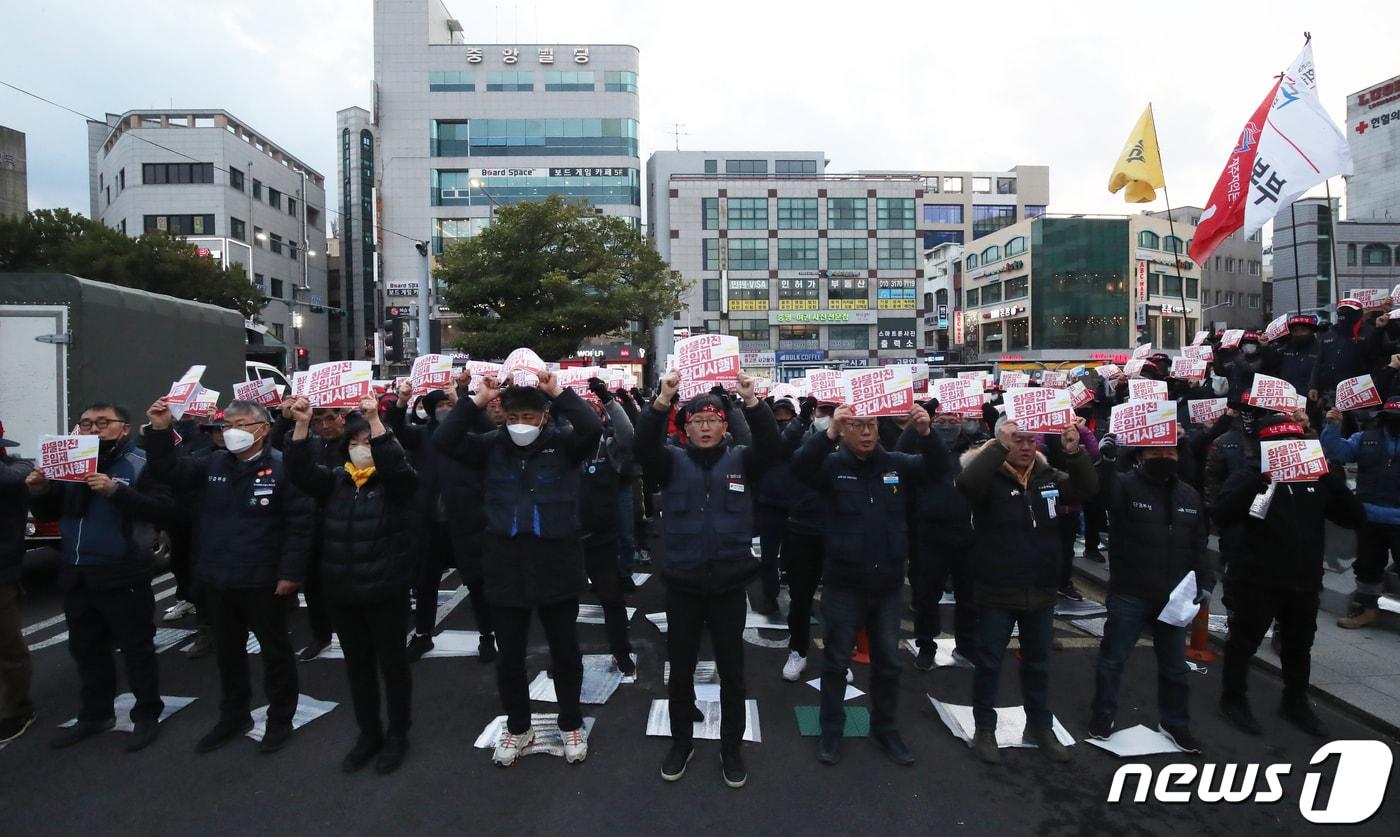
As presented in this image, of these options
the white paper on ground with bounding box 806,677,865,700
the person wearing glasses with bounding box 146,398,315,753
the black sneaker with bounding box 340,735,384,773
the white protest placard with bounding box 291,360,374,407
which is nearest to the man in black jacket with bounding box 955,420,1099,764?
the white paper on ground with bounding box 806,677,865,700

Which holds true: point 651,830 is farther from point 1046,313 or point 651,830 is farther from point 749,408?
point 1046,313

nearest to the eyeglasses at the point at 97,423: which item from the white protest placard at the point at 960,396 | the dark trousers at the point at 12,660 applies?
the dark trousers at the point at 12,660

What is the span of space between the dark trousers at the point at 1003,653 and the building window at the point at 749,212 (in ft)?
188

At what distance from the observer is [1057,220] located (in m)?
58.8

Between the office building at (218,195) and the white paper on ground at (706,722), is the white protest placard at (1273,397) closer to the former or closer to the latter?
the white paper on ground at (706,722)

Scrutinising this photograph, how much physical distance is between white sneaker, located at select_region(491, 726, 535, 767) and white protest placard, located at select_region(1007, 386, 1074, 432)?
11.9 feet

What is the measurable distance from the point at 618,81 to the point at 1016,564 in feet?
186

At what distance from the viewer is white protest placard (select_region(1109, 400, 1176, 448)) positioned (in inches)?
183

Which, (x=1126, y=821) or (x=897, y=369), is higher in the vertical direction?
(x=897, y=369)

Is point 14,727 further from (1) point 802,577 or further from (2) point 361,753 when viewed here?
(1) point 802,577

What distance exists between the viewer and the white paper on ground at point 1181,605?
4555 mm

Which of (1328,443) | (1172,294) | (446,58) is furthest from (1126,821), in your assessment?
(1172,294)

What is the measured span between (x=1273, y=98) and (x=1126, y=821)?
1064 centimetres

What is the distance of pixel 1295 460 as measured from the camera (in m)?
4.72
